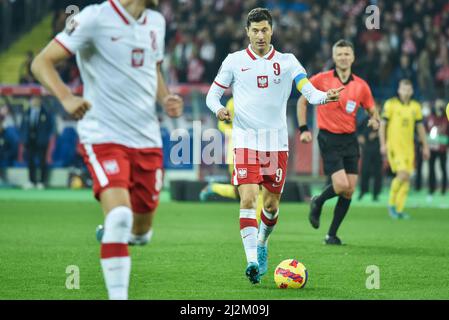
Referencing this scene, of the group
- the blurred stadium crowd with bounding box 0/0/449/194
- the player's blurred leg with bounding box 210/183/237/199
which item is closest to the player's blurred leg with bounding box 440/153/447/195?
the blurred stadium crowd with bounding box 0/0/449/194

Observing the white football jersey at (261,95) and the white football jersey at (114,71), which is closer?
the white football jersey at (114,71)

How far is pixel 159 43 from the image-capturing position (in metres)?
7.54

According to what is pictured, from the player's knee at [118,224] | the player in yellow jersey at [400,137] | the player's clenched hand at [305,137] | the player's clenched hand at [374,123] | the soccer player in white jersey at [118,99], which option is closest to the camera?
the player's knee at [118,224]

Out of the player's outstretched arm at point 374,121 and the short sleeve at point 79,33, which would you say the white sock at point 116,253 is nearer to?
the short sleeve at point 79,33

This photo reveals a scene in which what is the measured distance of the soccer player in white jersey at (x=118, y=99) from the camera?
7.14m

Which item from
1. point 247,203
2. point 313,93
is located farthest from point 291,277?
point 313,93

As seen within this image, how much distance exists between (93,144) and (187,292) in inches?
81.4

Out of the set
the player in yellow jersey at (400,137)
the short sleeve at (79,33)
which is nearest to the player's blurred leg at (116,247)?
the short sleeve at (79,33)

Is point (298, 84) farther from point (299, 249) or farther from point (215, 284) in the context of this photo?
point (299, 249)

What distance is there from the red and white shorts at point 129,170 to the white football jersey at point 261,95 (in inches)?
101

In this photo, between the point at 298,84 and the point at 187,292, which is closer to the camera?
the point at 187,292

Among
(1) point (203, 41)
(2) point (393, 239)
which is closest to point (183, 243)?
(2) point (393, 239)

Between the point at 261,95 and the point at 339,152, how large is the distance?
3.91 metres

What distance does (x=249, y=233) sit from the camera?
9.66 m
